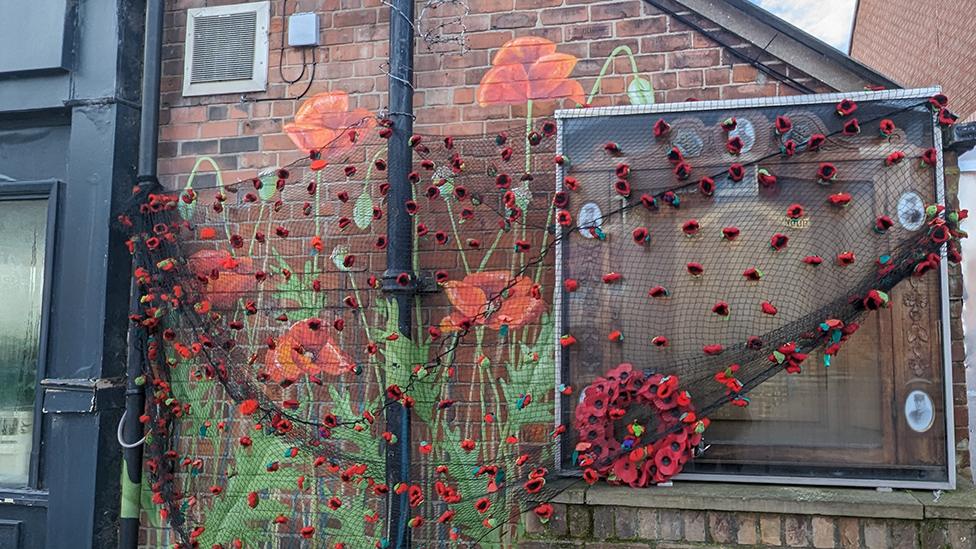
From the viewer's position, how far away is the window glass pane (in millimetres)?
3654

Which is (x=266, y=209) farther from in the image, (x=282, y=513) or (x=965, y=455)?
(x=965, y=455)

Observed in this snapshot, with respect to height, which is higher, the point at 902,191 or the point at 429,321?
the point at 902,191

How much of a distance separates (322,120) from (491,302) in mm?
1141

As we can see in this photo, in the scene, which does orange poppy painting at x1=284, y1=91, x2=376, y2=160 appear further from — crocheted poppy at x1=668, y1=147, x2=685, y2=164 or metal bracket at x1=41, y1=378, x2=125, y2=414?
metal bracket at x1=41, y1=378, x2=125, y2=414

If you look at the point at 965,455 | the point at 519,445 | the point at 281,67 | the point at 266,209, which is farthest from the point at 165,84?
the point at 965,455

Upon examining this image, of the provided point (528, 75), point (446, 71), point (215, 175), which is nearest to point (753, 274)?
point (528, 75)

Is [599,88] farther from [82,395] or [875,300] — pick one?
[82,395]

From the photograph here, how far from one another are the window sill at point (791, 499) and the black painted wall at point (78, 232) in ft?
7.05

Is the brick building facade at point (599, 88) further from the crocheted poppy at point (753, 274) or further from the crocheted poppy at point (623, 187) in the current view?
the crocheted poppy at point (753, 274)

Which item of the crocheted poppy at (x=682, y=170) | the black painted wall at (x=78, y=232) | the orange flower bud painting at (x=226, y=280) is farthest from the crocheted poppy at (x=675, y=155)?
the black painted wall at (x=78, y=232)

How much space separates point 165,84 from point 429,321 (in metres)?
1.75

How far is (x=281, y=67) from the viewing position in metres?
3.44

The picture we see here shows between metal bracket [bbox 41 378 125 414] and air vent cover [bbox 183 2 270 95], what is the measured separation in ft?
4.59

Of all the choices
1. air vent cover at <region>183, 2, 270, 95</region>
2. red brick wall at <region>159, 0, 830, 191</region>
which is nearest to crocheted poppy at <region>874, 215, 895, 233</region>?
red brick wall at <region>159, 0, 830, 191</region>
